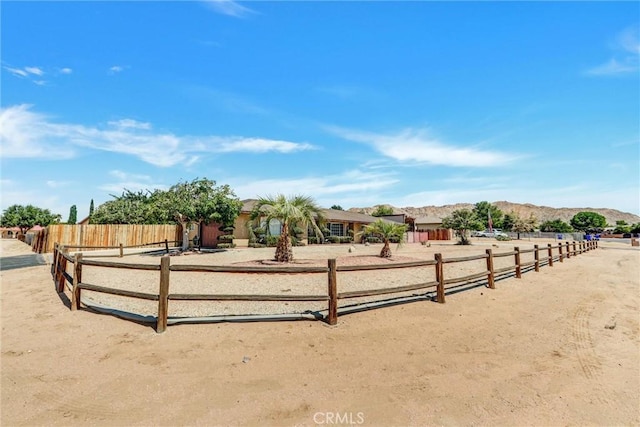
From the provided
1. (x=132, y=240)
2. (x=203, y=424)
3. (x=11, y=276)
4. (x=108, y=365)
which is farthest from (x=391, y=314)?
(x=132, y=240)

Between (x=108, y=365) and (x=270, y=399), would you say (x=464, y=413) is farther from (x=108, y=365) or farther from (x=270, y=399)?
(x=108, y=365)

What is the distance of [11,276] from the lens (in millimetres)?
11945

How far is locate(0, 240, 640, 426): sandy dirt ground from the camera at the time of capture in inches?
136

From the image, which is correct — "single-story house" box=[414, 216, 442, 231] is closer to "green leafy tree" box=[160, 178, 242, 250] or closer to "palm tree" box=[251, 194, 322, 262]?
"green leafy tree" box=[160, 178, 242, 250]

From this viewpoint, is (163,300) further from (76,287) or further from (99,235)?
(99,235)

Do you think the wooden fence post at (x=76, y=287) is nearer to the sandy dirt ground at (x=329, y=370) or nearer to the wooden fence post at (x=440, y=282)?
the sandy dirt ground at (x=329, y=370)

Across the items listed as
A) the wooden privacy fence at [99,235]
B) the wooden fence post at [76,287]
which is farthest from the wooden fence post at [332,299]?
the wooden privacy fence at [99,235]

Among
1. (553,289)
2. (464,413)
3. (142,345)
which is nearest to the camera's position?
(464,413)

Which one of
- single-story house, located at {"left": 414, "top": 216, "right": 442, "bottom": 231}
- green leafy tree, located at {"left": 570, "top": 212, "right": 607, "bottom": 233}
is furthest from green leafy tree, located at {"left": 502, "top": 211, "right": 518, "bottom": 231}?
green leafy tree, located at {"left": 570, "top": 212, "right": 607, "bottom": 233}

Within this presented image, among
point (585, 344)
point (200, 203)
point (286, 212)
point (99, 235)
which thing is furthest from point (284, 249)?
point (99, 235)

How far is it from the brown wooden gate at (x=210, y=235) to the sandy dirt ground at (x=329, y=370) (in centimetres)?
1907

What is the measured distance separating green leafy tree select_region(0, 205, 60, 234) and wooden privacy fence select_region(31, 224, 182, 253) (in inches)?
1388

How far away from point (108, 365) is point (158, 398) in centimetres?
126

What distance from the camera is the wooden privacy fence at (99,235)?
23031 mm
